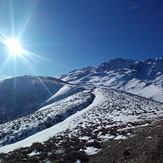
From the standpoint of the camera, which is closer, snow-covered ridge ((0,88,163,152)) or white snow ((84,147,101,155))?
white snow ((84,147,101,155))

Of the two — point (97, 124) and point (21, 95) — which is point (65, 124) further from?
point (21, 95)

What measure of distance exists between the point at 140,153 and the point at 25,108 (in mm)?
90606

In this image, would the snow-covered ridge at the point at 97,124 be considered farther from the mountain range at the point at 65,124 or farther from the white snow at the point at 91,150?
the white snow at the point at 91,150

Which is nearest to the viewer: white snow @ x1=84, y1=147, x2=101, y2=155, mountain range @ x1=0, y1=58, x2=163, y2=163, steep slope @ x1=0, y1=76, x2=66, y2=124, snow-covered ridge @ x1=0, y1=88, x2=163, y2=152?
white snow @ x1=84, y1=147, x2=101, y2=155

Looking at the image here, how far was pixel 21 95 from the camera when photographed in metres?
115

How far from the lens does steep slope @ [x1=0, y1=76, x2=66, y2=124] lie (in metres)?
95.6

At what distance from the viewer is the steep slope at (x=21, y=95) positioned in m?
95.6

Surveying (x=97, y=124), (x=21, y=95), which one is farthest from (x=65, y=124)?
(x=21, y=95)

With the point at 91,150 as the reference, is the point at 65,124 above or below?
above

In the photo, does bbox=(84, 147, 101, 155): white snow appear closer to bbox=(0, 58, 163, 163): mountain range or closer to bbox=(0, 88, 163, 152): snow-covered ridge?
bbox=(0, 58, 163, 163): mountain range

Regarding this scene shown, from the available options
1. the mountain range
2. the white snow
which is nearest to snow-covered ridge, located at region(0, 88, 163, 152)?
the mountain range

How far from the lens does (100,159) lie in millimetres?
15172

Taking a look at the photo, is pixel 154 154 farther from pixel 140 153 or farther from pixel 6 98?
pixel 6 98

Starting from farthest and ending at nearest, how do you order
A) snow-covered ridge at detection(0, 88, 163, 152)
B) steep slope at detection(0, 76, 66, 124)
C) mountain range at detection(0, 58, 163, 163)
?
steep slope at detection(0, 76, 66, 124), snow-covered ridge at detection(0, 88, 163, 152), mountain range at detection(0, 58, 163, 163)
